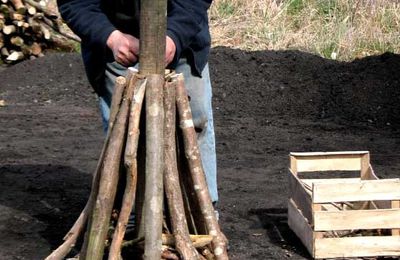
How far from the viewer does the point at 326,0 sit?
551 inches

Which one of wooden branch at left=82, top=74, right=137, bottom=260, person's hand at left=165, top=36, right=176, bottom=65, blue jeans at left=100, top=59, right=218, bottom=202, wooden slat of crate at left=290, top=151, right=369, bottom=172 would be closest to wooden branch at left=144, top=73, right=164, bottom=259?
wooden branch at left=82, top=74, right=137, bottom=260

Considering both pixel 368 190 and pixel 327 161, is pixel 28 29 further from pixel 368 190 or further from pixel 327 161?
pixel 368 190

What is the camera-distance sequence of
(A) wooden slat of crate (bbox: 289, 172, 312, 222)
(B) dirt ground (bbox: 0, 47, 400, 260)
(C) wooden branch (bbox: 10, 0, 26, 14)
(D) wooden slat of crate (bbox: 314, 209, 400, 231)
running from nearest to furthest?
(D) wooden slat of crate (bbox: 314, 209, 400, 231) → (A) wooden slat of crate (bbox: 289, 172, 312, 222) → (B) dirt ground (bbox: 0, 47, 400, 260) → (C) wooden branch (bbox: 10, 0, 26, 14)

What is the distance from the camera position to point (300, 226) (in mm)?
5281

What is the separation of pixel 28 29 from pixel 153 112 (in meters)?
7.51

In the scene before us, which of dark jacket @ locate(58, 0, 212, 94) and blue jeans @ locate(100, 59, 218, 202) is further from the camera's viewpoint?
blue jeans @ locate(100, 59, 218, 202)

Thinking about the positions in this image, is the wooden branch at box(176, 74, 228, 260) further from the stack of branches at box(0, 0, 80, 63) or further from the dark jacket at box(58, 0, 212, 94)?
the stack of branches at box(0, 0, 80, 63)

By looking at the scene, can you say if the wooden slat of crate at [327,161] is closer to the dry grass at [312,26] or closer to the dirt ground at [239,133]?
the dirt ground at [239,133]

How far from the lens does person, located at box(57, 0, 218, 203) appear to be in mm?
4391

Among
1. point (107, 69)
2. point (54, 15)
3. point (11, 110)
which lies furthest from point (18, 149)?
point (54, 15)

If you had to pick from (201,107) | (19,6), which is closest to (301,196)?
(201,107)

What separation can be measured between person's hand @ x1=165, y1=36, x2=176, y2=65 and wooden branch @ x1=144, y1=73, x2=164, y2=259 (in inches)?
12.9

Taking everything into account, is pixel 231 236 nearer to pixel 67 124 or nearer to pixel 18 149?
pixel 18 149

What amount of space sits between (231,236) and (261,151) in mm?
2151
